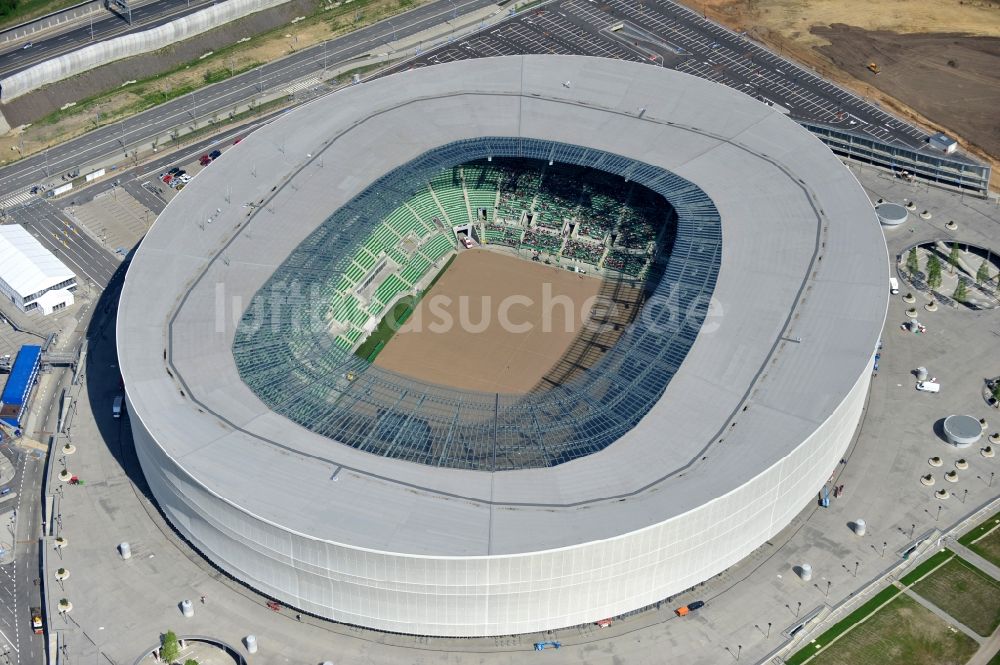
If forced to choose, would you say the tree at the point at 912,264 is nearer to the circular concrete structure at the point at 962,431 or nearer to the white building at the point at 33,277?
the circular concrete structure at the point at 962,431

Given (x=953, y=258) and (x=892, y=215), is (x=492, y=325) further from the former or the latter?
(x=953, y=258)

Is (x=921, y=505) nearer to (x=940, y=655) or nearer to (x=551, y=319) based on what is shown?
(x=940, y=655)

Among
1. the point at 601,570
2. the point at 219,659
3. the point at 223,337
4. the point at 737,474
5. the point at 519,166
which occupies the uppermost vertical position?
the point at 519,166

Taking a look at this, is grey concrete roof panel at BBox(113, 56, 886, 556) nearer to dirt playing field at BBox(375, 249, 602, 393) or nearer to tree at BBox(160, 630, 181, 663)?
tree at BBox(160, 630, 181, 663)

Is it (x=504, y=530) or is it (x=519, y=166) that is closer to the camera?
(x=504, y=530)

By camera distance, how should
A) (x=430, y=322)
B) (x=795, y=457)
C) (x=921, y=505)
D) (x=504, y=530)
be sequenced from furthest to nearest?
(x=430, y=322) < (x=921, y=505) < (x=795, y=457) < (x=504, y=530)

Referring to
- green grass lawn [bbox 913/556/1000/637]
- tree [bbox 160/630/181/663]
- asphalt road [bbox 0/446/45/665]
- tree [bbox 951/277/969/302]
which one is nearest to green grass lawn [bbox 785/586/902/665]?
green grass lawn [bbox 913/556/1000/637]

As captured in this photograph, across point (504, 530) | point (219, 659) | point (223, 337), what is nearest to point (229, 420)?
point (223, 337)

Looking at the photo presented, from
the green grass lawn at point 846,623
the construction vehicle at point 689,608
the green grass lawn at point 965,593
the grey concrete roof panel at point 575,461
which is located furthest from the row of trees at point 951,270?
the construction vehicle at point 689,608
